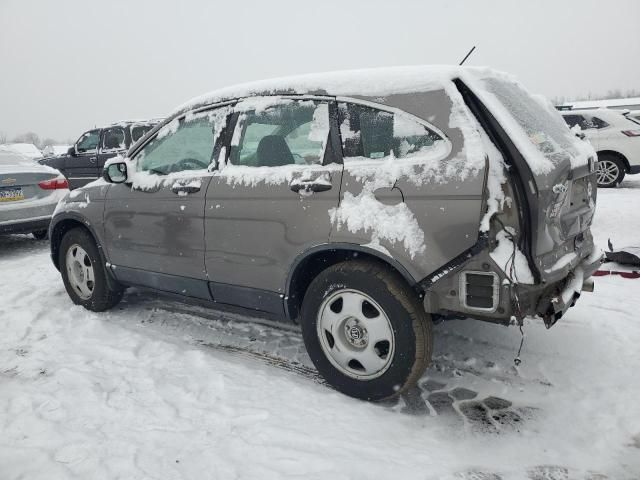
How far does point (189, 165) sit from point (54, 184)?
474 centimetres

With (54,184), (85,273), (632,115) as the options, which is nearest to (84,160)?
(54,184)

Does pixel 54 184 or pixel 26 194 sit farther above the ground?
pixel 54 184

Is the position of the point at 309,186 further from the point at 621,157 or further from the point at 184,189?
the point at 621,157

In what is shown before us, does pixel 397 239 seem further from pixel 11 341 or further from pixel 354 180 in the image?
pixel 11 341

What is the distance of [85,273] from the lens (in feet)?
14.4

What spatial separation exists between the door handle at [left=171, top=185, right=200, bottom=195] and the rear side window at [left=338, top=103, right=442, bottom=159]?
47.6 inches

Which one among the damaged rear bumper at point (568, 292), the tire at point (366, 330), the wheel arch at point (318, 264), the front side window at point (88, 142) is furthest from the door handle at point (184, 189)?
the front side window at point (88, 142)

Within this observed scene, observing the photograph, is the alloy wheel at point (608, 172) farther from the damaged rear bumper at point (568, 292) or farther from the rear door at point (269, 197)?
the rear door at point (269, 197)

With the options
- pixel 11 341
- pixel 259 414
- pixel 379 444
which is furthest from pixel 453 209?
pixel 11 341

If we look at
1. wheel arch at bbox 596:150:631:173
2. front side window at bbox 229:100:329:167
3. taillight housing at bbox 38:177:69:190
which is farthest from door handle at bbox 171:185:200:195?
wheel arch at bbox 596:150:631:173

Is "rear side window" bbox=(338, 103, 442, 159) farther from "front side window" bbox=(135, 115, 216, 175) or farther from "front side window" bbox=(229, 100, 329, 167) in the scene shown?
"front side window" bbox=(135, 115, 216, 175)

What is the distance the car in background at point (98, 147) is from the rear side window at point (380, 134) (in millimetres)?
10008

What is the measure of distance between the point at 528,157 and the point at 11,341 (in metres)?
4.05

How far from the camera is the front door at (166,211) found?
340 centimetres
